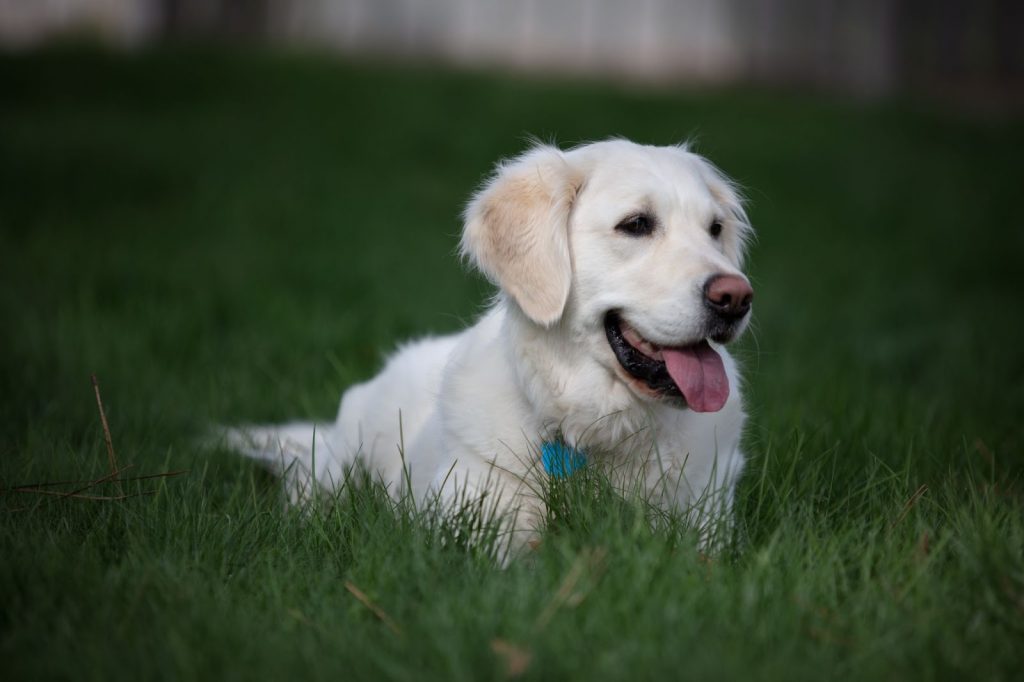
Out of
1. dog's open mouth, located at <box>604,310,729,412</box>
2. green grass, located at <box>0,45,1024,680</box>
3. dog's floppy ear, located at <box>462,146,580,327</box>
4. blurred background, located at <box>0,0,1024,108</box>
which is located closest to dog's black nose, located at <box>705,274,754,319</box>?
dog's open mouth, located at <box>604,310,729,412</box>

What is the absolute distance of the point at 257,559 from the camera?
2721 mm

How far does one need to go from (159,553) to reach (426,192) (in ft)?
23.9

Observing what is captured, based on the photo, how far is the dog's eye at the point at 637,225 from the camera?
3.13m

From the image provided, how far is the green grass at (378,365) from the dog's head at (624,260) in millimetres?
340

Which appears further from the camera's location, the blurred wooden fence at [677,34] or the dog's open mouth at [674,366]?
the blurred wooden fence at [677,34]

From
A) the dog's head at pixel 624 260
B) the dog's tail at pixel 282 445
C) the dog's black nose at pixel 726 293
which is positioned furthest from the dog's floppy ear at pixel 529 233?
the dog's tail at pixel 282 445

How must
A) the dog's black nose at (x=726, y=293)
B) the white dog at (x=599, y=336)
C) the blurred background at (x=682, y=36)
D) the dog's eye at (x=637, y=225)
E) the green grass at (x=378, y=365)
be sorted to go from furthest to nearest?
the blurred background at (x=682, y=36) < the dog's eye at (x=637, y=225) < the white dog at (x=599, y=336) < the dog's black nose at (x=726, y=293) < the green grass at (x=378, y=365)

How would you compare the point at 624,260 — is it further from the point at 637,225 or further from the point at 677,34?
the point at 677,34

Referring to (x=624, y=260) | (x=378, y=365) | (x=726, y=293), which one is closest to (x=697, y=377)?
(x=726, y=293)

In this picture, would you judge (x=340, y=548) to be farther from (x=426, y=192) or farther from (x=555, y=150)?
(x=426, y=192)

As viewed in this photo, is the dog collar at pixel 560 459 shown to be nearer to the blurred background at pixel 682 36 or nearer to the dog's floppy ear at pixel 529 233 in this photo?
the dog's floppy ear at pixel 529 233

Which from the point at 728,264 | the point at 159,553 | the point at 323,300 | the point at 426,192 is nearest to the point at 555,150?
the point at 728,264

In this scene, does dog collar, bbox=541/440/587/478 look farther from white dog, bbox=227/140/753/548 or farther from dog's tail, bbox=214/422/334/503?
dog's tail, bbox=214/422/334/503

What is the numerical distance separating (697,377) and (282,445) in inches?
65.6
